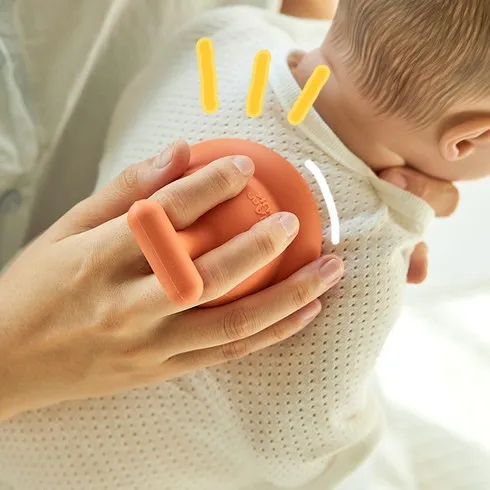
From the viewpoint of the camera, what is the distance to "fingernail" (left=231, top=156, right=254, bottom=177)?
0.65 meters

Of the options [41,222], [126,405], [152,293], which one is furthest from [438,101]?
[41,222]

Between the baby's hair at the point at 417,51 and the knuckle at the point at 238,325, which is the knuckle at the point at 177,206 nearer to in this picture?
the knuckle at the point at 238,325

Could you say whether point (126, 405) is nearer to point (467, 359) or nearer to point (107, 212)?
point (107, 212)

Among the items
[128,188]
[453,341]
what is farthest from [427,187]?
[453,341]

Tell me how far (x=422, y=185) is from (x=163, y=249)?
0.41 m

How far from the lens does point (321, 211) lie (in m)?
0.77

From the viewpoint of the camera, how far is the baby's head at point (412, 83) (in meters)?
0.65

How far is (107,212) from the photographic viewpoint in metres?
0.74

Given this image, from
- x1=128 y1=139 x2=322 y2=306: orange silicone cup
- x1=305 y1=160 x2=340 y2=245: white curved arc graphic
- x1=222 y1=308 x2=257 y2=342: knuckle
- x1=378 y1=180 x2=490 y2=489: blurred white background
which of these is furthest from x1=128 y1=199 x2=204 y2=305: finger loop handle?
x1=378 y1=180 x2=490 y2=489: blurred white background

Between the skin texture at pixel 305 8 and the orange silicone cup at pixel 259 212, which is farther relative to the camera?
the skin texture at pixel 305 8

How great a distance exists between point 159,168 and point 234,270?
5.4 inches

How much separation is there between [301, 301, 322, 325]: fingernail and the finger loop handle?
241 mm

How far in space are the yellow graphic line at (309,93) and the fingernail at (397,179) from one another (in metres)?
0.12

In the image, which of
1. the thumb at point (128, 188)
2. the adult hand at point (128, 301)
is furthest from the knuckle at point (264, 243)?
the thumb at point (128, 188)
